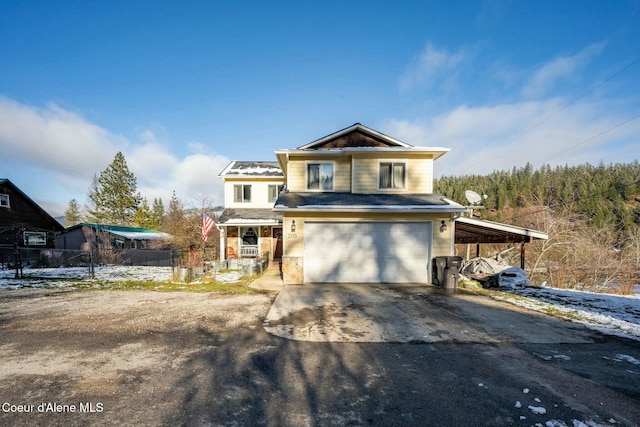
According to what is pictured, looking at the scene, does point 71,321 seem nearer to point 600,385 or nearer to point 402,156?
point 600,385

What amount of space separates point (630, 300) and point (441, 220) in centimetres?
576

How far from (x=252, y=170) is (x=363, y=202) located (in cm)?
1180

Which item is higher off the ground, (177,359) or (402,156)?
(402,156)

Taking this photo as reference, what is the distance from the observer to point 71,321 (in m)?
5.64

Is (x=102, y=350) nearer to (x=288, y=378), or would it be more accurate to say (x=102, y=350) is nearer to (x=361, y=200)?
(x=288, y=378)

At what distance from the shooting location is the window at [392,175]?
11.6 metres

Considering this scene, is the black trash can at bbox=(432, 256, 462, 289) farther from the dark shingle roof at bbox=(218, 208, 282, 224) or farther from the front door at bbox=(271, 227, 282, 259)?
the front door at bbox=(271, 227, 282, 259)

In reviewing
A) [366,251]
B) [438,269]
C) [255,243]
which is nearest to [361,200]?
[366,251]

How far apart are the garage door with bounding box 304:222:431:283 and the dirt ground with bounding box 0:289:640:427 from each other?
4658 millimetres

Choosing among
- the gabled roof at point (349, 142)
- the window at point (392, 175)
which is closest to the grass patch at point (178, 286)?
the gabled roof at point (349, 142)

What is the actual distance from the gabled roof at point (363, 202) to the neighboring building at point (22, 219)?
18485mm

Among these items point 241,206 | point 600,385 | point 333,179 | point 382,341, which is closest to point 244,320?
point 382,341

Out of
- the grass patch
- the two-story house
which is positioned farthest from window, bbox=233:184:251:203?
the grass patch

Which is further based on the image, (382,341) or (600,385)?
(382,341)
